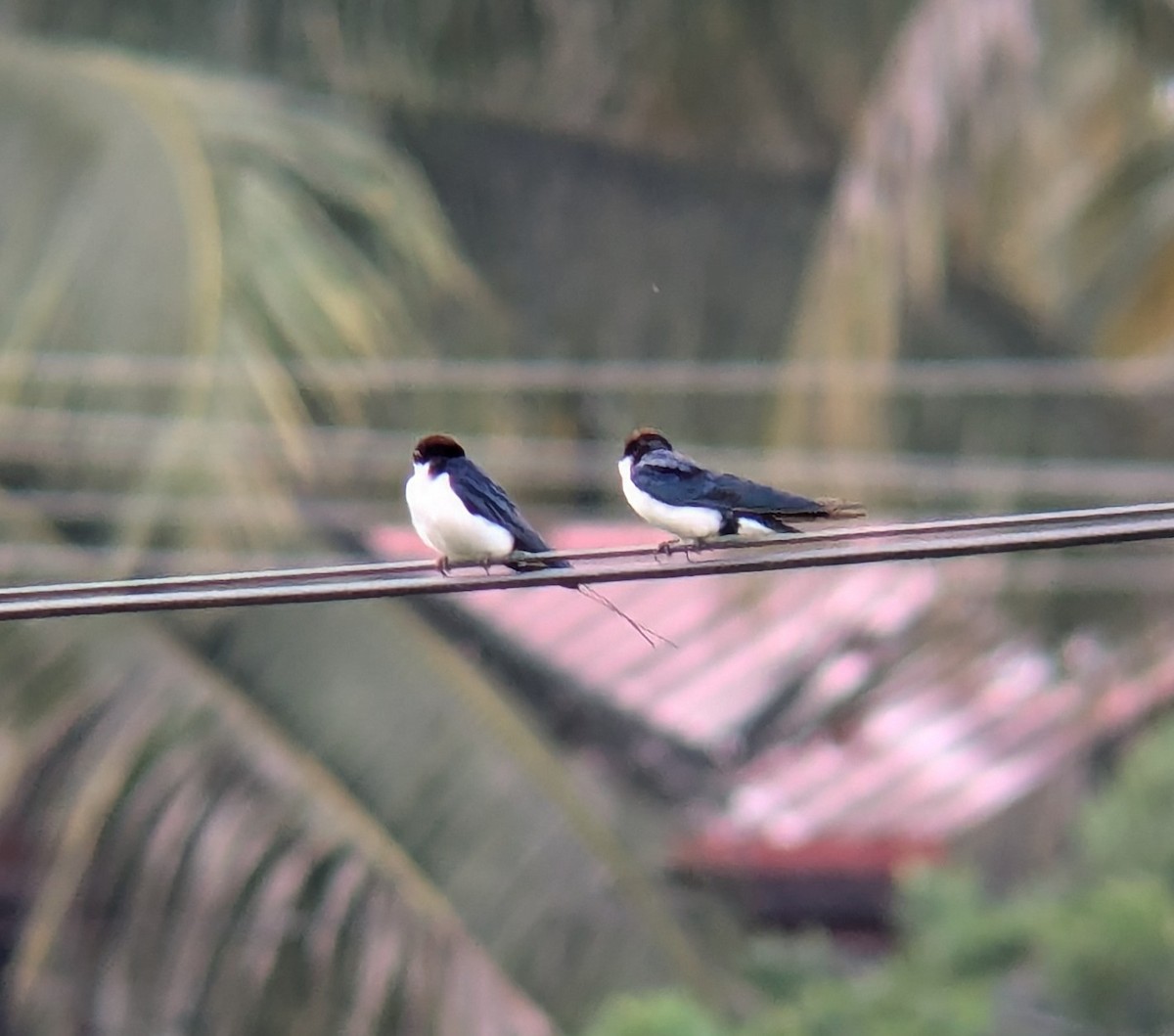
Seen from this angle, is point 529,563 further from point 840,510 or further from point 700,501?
point 840,510

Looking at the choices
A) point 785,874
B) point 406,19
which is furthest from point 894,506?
point 406,19

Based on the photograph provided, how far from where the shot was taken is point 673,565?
368 cm

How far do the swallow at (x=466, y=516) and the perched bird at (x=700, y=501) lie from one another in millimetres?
199

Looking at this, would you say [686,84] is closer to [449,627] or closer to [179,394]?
[449,627]

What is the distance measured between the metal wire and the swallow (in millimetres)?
510

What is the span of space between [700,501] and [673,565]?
816 mm

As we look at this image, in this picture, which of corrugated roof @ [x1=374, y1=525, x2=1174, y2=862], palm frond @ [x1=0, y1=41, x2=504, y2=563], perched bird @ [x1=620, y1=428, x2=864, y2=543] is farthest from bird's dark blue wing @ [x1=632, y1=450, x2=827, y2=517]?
corrugated roof @ [x1=374, y1=525, x2=1174, y2=862]

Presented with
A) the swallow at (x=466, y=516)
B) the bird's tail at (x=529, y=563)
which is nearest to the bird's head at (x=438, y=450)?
the swallow at (x=466, y=516)

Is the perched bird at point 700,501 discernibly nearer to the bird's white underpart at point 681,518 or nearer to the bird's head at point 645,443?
the bird's white underpart at point 681,518

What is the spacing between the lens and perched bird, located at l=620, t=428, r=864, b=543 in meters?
4.38

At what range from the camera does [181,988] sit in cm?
802

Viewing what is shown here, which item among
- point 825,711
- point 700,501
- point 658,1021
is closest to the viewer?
point 700,501

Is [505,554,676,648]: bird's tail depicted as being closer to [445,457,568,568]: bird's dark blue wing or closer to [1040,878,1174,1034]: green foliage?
[445,457,568,568]: bird's dark blue wing

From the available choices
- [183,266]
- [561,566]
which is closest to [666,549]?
[561,566]
